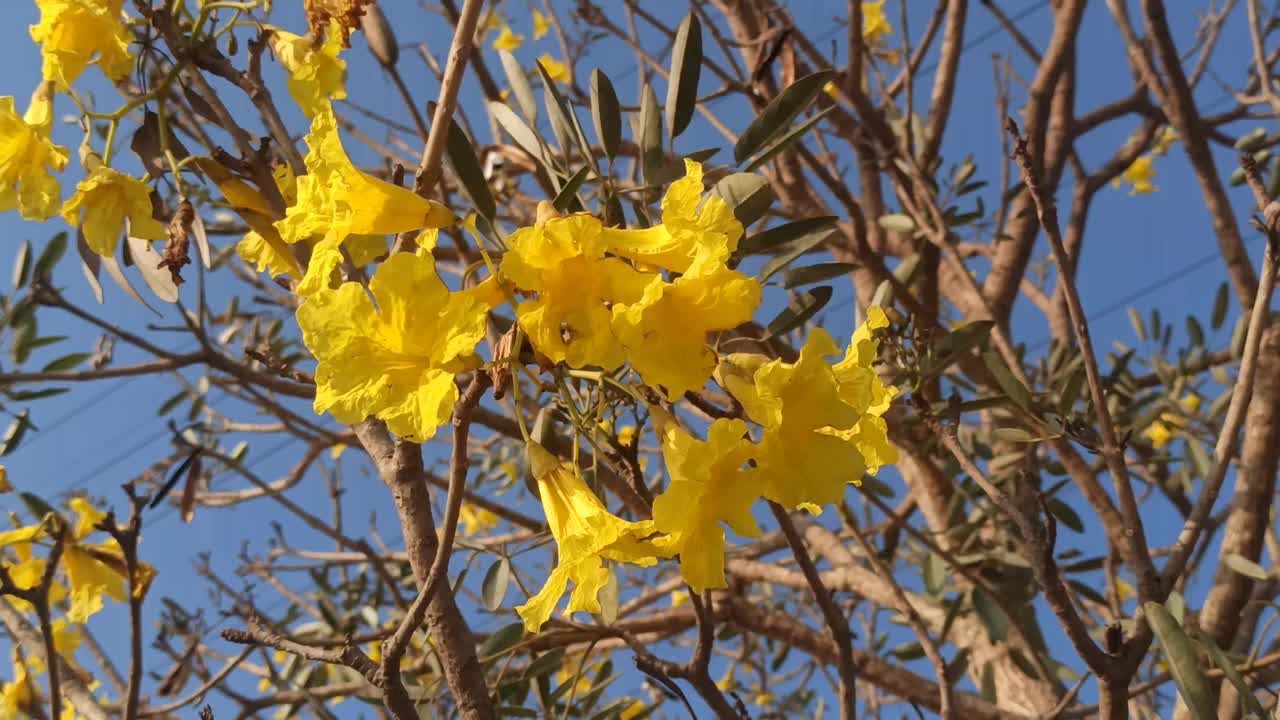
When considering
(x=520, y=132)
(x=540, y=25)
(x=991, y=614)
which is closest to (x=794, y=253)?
(x=520, y=132)

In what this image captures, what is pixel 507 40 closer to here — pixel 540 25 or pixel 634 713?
pixel 540 25

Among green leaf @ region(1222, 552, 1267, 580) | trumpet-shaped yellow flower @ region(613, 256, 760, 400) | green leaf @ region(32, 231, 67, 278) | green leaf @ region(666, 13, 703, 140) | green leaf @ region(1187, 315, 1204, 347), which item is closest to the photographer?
trumpet-shaped yellow flower @ region(613, 256, 760, 400)

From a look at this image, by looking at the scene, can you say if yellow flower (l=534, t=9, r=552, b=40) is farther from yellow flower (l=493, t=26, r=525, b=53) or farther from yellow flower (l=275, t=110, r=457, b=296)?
yellow flower (l=275, t=110, r=457, b=296)

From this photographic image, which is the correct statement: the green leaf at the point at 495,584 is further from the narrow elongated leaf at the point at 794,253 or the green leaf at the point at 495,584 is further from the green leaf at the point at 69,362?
the green leaf at the point at 69,362

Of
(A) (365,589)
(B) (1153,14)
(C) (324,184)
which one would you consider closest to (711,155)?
(C) (324,184)

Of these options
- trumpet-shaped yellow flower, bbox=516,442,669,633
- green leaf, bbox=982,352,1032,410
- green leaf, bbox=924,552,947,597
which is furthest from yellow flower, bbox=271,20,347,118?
green leaf, bbox=924,552,947,597

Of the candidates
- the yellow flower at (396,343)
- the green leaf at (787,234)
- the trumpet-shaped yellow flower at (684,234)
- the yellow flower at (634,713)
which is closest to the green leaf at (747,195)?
the green leaf at (787,234)

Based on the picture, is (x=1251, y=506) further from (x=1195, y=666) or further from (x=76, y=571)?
(x=76, y=571)
